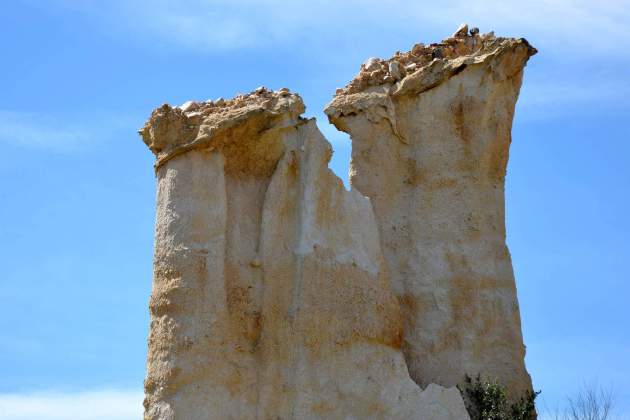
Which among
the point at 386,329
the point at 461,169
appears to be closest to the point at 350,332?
the point at 386,329

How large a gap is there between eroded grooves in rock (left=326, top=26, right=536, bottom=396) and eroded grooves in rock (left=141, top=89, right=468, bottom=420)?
1.14 meters

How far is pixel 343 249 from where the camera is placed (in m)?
20.2

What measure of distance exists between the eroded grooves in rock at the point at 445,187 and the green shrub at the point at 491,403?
0.75 feet

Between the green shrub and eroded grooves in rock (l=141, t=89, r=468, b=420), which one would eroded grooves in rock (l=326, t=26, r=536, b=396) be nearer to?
the green shrub

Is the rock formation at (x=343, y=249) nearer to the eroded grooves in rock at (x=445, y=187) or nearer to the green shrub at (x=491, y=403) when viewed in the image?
the eroded grooves in rock at (x=445, y=187)

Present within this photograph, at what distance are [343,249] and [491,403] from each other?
9.75 ft

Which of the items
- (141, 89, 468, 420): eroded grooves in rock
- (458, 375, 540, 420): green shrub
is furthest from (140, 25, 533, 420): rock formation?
(458, 375, 540, 420): green shrub

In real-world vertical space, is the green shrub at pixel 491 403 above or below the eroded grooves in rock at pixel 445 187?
below

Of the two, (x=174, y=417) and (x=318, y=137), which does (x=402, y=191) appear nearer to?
(x=318, y=137)

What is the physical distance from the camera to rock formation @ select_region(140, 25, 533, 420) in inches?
757

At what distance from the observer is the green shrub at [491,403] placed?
20.3 meters

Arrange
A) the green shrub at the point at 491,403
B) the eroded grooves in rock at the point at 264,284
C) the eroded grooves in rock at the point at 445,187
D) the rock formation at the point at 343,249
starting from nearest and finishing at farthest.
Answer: the eroded grooves in rock at the point at 264,284, the rock formation at the point at 343,249, the green shrub at the point at 491,403, the eroded grooves in rock at the point at 445,187

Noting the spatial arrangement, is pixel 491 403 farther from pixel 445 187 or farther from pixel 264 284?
pixel 264 284

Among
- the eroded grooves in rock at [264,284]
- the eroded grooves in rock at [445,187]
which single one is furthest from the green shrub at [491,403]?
the eroded grooves in rock at [264,284]
